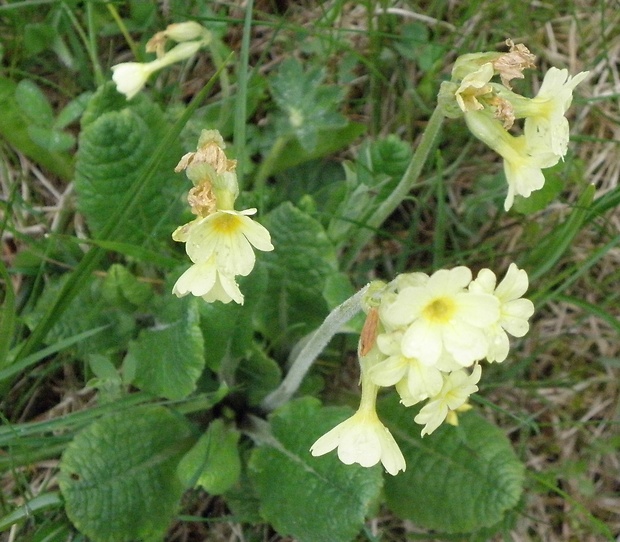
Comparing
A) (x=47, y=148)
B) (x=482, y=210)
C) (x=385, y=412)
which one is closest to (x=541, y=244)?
(x=482, y=210)

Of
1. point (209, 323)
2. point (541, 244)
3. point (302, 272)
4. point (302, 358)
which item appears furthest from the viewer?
point (541, 244)

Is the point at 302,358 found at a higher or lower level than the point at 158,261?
lower

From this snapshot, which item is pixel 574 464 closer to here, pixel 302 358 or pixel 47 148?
pixel 302 358

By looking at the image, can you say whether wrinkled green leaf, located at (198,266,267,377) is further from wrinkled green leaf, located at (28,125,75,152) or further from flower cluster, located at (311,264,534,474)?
wrinkled green leaf, located at (28,125,75,152)

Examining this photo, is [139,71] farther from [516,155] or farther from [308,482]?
[308,482]

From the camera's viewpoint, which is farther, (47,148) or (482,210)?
(482,210)

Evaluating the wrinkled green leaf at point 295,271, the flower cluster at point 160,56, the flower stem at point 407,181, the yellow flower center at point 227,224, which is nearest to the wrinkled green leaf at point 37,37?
the flower cluster at point 160,56

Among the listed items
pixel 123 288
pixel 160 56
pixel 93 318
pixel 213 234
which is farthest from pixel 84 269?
pixel 160 56

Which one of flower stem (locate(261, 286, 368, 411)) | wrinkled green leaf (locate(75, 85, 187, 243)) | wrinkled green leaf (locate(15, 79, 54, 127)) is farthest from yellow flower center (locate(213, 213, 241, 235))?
wrinkled green leaf (locate(15, 79, 54, 127))
